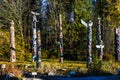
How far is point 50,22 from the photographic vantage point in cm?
4722

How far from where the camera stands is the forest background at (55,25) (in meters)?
38.5

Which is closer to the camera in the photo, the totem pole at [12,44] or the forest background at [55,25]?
the totem pole at [12,44]

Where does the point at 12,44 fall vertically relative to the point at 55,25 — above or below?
below

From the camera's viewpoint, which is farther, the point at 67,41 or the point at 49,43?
the point at 49,43

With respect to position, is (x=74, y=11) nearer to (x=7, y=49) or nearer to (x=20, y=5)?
(x=20, y=5)

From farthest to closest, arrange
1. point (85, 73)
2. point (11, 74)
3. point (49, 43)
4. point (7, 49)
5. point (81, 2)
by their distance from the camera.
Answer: point (49, 43) → point (81, 2) → point (7, 49) → point (85, 73) → point (11, 74)

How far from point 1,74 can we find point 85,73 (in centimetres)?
506

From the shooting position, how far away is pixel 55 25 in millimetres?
45562

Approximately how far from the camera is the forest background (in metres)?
38.5

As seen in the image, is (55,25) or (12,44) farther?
(55,25)

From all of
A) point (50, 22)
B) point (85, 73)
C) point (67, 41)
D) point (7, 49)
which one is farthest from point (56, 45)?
point (85, 73)

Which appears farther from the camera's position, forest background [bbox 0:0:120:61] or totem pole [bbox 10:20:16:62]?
forest background [bbox 0:0:120:61]

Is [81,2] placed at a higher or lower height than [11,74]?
higher

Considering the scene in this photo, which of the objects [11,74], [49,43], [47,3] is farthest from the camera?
[47,3]
